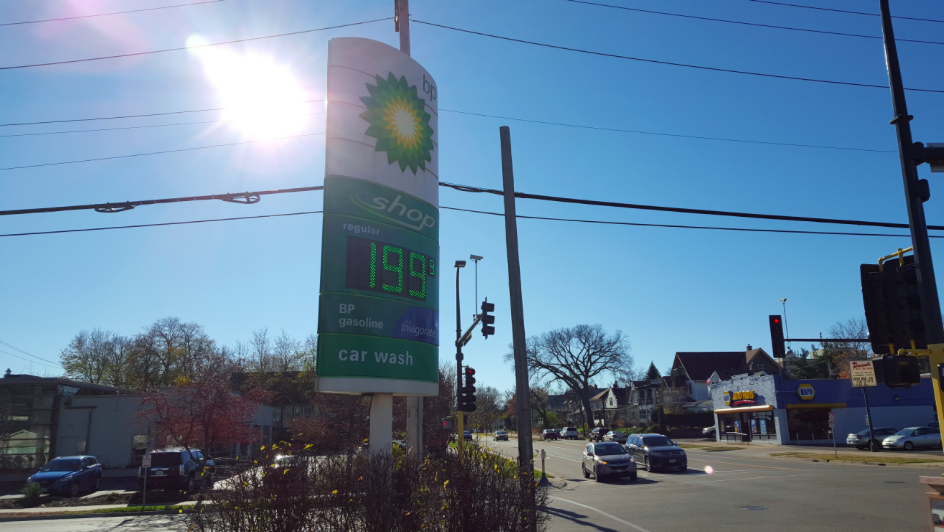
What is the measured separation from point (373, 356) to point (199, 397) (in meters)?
16.5

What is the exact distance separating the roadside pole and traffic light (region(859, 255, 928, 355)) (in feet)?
0.35

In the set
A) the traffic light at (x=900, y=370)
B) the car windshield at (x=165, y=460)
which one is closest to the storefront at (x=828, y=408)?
the traffic light at (x=900, y=370)

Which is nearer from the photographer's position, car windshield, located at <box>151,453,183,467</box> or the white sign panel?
car windshield, located at <box>151,453,183,467</box>

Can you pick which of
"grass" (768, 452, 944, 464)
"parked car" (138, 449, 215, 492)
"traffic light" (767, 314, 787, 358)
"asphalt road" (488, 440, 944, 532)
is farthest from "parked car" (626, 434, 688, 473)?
"parked car" (138, 449, 215, 492)

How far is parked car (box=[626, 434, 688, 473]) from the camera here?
82.8ft

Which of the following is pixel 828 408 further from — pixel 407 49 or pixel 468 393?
pixel 407 49

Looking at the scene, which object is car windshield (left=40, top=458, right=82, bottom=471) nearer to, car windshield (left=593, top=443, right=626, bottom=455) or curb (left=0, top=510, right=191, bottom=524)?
curb (left=0, top=510, right=191, bottom=524)

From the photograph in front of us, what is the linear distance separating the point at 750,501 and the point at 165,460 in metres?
21.0

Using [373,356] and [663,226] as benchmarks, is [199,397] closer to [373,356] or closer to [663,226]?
[373,356]

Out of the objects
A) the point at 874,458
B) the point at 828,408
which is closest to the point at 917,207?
the point at 874,458

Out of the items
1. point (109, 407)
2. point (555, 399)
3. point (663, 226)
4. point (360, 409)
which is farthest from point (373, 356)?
point (555, 399)

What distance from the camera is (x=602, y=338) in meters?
82.5

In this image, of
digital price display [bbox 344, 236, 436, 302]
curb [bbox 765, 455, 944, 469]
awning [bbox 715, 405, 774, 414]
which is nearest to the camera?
digital price display [bbox 344, 236, 436, 302]

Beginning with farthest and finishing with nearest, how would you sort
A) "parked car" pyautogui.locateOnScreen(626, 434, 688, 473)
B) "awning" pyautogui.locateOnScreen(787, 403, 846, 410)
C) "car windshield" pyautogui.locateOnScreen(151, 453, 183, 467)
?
"awning" pyautogui.locateOnScreen(787, 403, 846, 410) → "parked car" pyautogui.locateOnScreen(626, 434, 688, 473) → "car windshield" pyautogui.locateOnScreen(151, 453, 183, 467)
